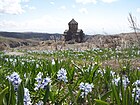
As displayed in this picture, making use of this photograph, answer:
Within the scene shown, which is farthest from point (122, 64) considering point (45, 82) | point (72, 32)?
point (72, 32)

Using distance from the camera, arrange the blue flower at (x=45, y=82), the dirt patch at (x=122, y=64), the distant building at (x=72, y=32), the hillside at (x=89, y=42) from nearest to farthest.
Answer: the blue flower at (x=45, y=82) → the dirt patch at (x=122, y=64) → the hillside at (x=89, y=42) → the distant building at (x=72, y=32)

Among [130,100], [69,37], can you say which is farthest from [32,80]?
[69,37]

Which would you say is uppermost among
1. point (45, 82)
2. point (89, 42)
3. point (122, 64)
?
point (45, 82)

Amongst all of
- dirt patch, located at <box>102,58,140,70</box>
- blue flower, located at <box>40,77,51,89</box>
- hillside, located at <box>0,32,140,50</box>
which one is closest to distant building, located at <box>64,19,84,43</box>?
hillside, located at <box>0,32,140,50</box>

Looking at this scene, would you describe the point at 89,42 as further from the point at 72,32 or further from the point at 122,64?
the point at 122,64

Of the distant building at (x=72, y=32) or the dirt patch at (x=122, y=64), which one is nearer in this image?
the dirt patch at (x=122, y=64)

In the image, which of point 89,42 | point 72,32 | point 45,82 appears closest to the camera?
A: point 45,82

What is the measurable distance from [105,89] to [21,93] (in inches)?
89.6

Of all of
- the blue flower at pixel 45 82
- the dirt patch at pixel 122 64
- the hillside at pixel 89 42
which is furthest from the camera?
the hillside at pixel 89 42

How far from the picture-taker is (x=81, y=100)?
A: 372 centimetres

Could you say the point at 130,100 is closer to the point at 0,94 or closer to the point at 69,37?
the point at 0,94

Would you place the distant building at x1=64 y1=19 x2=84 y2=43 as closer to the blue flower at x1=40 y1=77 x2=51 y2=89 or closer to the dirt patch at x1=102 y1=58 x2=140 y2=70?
the dirt patch at x1=102 y1=58 x2=140 y2=70

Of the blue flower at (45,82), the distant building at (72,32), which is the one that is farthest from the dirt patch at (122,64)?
the distant building at (72,32)

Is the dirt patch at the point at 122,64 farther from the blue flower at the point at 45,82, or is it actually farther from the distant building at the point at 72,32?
the distant building at the point at 72,32
